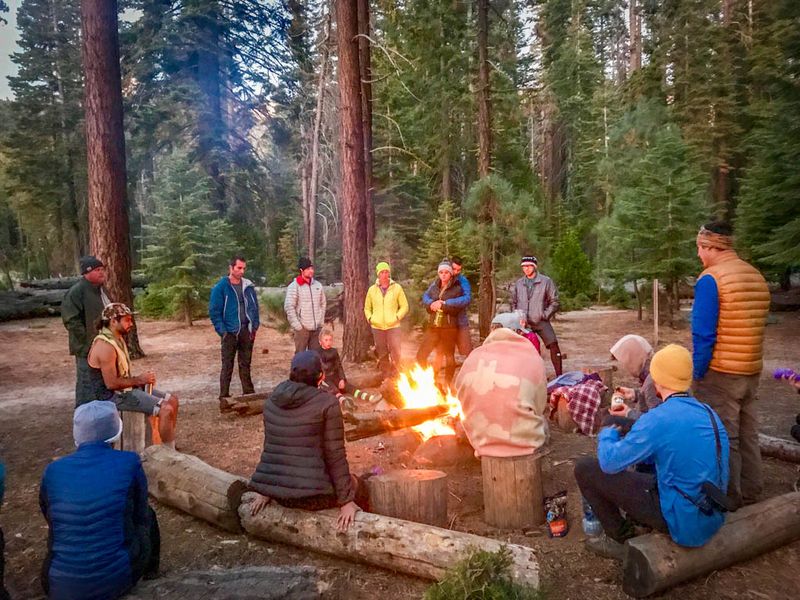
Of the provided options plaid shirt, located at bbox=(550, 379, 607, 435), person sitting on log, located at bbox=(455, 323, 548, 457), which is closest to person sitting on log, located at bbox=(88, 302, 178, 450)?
person sitting on log, located at bbox=(455, 323, 548, 457)

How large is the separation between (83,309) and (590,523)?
5.58 metres

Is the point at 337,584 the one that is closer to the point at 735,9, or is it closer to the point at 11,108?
the point at 735,9

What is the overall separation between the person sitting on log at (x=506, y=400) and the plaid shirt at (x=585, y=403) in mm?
2452

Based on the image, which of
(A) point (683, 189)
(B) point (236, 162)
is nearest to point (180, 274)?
(B) point (236, 162)

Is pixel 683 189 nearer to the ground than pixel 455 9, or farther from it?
nearer to the ground

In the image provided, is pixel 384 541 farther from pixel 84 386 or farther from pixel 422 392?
pixel 422 392

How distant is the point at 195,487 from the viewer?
15.5 feet

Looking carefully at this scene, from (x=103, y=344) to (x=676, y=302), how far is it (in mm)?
15274

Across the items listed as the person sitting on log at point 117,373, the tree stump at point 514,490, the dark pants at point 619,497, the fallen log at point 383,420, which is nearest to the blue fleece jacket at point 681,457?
the dark pants at point 619,497

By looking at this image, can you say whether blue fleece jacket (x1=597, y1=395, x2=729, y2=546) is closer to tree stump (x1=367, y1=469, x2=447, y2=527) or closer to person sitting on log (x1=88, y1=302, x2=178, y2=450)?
tree stump (x1=367, y1=469, x2=447, y2=527)

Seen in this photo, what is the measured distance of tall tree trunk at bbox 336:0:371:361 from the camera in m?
11.3

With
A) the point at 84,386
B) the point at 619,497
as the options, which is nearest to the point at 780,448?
the point at 619,497

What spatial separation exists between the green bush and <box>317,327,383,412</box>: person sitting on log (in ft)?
14.1

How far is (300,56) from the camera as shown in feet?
78.2
